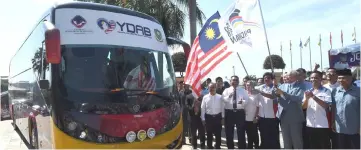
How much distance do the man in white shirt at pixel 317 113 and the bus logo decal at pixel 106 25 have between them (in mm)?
3538

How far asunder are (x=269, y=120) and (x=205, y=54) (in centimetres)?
208

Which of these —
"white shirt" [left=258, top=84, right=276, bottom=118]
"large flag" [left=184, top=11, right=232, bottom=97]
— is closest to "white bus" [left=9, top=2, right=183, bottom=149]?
"large flag" [left=184, top=11, right=232, bottom=97]

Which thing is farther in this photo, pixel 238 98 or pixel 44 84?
pixel 238 98

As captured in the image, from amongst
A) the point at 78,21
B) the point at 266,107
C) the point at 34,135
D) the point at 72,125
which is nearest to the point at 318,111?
the point at 266,107

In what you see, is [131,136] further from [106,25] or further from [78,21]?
[78,21]

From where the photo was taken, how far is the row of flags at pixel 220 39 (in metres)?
6.95

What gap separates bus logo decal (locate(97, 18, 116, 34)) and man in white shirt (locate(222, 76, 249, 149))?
326cm

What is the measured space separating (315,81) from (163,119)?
9.08 ft

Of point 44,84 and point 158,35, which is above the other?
point 158,35

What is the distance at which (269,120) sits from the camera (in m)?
7.28

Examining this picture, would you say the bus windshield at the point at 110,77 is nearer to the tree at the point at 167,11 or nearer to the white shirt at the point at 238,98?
the white shirt at the point at 238,98

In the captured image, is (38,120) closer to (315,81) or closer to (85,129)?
(85,129)

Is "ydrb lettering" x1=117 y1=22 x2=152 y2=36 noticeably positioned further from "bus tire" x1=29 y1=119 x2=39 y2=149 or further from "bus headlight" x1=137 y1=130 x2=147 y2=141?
"bus tire" x1=29 y1=119 x2=39 y2=149

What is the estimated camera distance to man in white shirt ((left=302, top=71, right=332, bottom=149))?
230 inches
